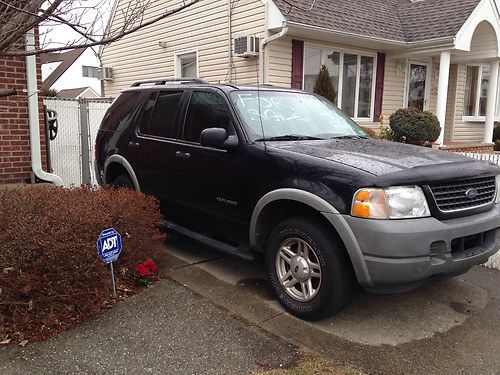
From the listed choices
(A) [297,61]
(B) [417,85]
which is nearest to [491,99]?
(B) [417,85]

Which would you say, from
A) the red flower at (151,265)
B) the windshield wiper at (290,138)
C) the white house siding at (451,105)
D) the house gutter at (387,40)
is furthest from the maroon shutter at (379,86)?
the red flower at (151,265)

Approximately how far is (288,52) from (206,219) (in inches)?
286

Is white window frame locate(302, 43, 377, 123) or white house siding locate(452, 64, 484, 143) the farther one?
Answer: white house siding locate(452, 64, 484, 143)

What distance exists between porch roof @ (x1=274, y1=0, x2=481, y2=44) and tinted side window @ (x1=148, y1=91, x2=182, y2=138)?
18.4 feet

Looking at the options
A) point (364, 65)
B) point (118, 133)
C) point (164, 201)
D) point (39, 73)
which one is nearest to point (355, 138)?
point (164, 201)

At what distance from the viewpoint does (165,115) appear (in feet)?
16.7

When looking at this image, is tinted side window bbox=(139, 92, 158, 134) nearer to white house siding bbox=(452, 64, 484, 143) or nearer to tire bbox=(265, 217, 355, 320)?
tire bbox=(265, 217, 355, 320)

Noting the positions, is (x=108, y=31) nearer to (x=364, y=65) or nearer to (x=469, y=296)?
(x=469, y=296)

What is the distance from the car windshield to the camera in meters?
4.17

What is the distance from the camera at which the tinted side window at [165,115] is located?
4957mm

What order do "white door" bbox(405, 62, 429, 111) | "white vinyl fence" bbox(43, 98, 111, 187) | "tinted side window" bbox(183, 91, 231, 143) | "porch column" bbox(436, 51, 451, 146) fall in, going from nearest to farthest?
"tinted side window" bbox(183, 91, 231, 143) < "white vinyl fence" bbox(43, 98, 111, 187) < "porch column" bbox(436, 51, 451, 146) < "white door" bbox(405, 62, 429, 111)

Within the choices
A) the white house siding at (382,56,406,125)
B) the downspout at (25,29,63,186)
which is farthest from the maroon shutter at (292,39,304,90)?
the downspout at (25,29,63,186)

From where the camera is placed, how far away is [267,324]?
137 inches

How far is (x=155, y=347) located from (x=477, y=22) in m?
12.8
